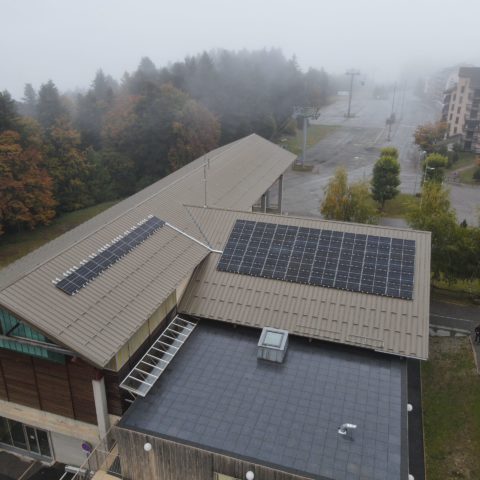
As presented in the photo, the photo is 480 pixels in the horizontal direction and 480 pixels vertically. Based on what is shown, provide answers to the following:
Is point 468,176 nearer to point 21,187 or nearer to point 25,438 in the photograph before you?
point 21,187

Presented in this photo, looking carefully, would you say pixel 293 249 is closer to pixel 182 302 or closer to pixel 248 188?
pixel 182 302

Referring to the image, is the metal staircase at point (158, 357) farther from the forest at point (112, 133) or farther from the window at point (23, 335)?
the forest at point (112, 133)

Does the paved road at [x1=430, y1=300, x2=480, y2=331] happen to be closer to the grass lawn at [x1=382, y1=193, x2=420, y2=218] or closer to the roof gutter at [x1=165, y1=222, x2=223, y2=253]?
the roof gutter at [x1=165, y1=222, x2=223, y2=253]

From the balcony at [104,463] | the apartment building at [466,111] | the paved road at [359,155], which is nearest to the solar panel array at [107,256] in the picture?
the balcony at [104,463]

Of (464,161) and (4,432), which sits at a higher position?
(4,432)

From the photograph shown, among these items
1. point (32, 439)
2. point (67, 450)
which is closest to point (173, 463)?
point (67, 450)
